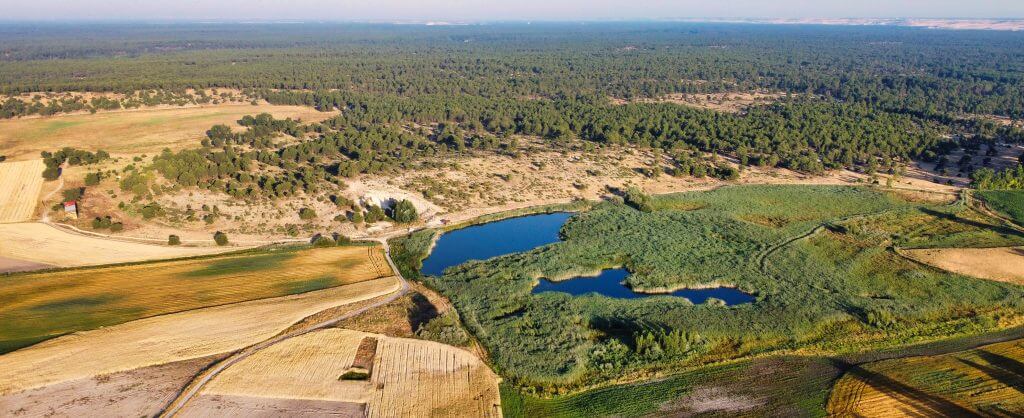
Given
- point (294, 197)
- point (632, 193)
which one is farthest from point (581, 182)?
point (294, 197)

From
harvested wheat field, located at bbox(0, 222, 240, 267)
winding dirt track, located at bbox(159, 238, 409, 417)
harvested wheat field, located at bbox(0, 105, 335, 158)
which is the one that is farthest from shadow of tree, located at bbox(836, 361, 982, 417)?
harvested wheat field, located at bbox(0, 105, 335, 158)

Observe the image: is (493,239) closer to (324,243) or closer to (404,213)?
(404,213)

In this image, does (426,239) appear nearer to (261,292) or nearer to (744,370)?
(261,292)

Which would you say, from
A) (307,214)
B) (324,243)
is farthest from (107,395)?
(307,214)

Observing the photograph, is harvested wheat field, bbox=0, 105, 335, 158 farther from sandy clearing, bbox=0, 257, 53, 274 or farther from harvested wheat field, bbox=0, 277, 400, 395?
harvested wheat field, bbox=0, 277, 400, 395

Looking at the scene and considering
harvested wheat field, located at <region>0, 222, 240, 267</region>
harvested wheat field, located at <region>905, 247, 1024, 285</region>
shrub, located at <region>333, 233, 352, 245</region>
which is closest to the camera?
harvested wheat field, located at <region>905, 247, 1024, 285</region>

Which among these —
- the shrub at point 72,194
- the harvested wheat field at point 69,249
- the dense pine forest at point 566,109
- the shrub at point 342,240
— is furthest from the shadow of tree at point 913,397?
the shrub at point 72,194

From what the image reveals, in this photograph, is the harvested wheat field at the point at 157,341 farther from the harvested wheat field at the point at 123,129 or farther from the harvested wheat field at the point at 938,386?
the harvested wheat field at the point at 123,129
